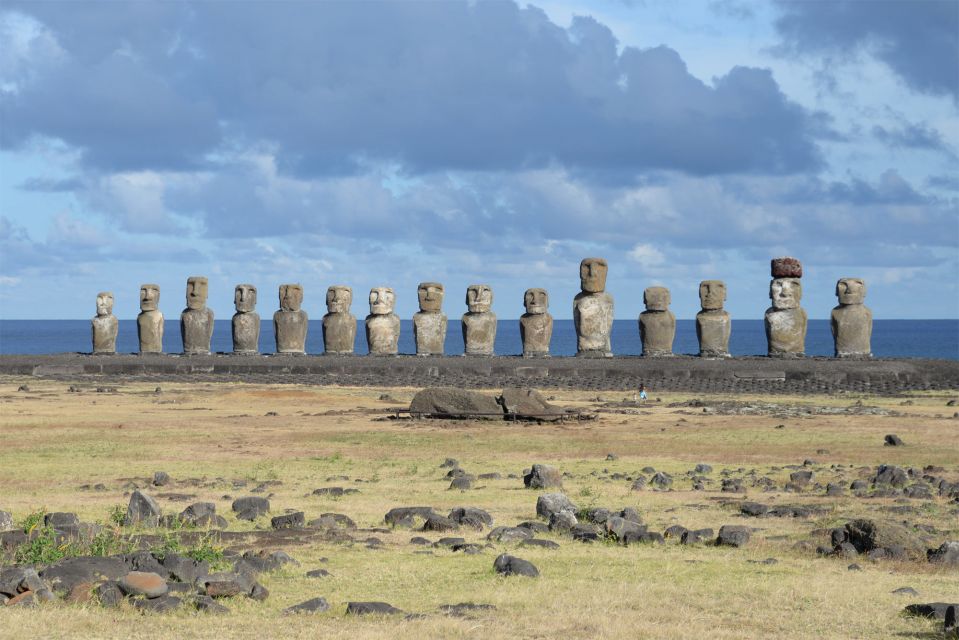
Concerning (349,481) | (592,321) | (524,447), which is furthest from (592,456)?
(592,321)

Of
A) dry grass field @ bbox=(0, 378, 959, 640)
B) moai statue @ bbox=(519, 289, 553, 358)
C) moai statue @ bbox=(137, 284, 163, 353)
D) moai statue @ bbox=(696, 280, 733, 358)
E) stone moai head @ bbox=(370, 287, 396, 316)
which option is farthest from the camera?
moai statue @ bbox=(137, 284, 163, 353)

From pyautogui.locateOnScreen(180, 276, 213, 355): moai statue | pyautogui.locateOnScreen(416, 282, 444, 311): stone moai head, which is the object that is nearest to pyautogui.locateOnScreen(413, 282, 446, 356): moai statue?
pyautogui.locateOnScreen(416, 282, 444, 311): stone moai head

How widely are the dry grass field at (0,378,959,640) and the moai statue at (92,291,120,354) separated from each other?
1194 cm

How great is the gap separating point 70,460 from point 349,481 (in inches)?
163

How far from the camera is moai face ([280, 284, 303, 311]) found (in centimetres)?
3794

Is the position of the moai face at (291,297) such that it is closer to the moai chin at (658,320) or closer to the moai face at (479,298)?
the moai face at (479,298)

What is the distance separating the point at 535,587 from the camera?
9320 mm

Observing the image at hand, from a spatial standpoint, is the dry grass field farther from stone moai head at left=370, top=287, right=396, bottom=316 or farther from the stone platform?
stone moai head at left=370, top=287, right=396, bottom=316

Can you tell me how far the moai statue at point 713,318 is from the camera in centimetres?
3509

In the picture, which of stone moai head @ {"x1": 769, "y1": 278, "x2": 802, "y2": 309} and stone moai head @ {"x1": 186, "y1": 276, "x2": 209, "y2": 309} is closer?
stone moai head @ {"x1": 769, "y1": 278, "x2": 802, "y2": 309}

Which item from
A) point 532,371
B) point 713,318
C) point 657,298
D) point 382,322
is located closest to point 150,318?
point 382,322

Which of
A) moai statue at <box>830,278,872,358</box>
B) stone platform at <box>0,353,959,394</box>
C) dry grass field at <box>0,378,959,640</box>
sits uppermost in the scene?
moai statue at <box>830,278,872,358</box>

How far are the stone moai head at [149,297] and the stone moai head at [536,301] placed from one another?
11.6m

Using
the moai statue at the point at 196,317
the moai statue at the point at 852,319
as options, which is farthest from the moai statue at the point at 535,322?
the moai statue at the point at 196,317
